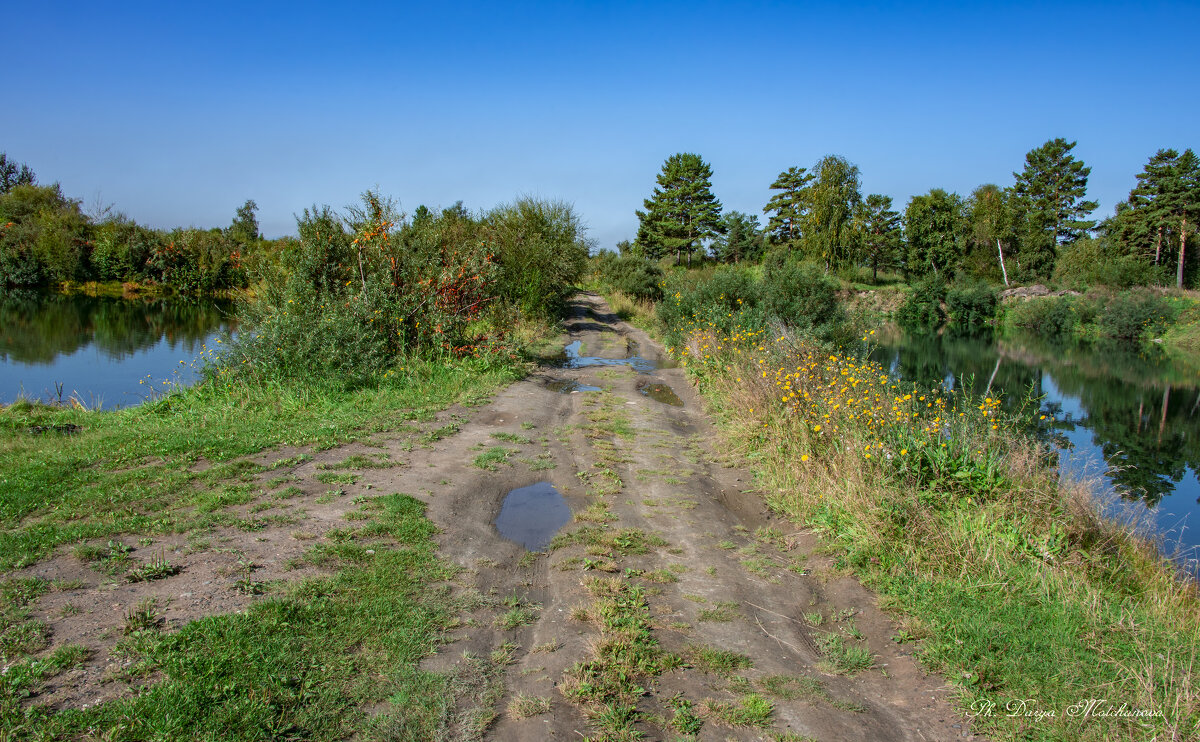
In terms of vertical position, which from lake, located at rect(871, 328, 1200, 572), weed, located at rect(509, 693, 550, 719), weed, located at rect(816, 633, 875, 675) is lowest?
lake, located at rect(871, 328, 1200, 572)

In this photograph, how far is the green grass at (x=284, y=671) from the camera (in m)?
3.00

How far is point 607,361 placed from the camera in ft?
59.4

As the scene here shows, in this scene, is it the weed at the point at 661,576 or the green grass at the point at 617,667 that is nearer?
the green grass at the point at 617,667

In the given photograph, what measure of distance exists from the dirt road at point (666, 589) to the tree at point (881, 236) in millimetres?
56522

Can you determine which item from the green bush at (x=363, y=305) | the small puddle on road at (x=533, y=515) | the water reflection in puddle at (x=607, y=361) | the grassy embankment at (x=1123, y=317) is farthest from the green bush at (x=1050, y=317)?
the small puddle on road at (x=533, y=515)

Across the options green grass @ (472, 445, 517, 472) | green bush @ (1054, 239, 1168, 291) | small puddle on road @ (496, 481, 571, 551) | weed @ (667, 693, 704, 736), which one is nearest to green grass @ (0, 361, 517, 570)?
green grass @ (472, 445, 517, 472)

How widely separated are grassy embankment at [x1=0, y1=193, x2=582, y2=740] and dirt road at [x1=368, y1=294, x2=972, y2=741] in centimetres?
34

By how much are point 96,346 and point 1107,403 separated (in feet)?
110

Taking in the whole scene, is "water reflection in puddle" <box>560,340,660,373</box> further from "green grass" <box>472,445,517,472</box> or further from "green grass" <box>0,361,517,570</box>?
"green grass" <box>472,445,517,472</box>

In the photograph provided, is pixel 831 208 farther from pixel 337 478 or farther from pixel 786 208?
pixel 337 478

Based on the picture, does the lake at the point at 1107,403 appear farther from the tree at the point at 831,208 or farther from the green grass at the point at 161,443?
the tree at the point at 831,208

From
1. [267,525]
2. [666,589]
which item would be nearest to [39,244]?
[267,525]

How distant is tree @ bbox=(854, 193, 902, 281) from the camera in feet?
193

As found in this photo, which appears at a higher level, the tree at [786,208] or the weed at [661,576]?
the tree at [786,208]
